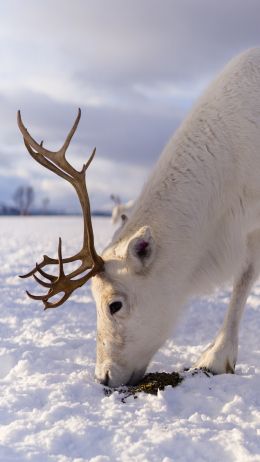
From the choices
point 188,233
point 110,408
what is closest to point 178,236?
point 188,233

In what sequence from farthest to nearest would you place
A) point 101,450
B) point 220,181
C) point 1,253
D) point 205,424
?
point 1,253
point 220,181
point 205,424
point 101,450

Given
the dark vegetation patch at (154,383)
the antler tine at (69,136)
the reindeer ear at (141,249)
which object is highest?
the antler tine at (69,136)

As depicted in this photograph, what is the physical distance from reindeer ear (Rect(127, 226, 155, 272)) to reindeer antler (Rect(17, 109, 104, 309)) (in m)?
0.27

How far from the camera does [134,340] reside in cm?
437

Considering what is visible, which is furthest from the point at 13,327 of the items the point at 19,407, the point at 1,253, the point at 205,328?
the point at 1,253

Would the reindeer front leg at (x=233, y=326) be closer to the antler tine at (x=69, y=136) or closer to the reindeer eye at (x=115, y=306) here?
the reindeer eye at (x=115, y=306)

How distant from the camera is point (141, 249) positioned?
4172 millimetres

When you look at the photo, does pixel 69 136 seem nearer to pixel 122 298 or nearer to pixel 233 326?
pixel 122 298

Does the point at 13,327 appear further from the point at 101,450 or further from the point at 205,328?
the point at 101,450

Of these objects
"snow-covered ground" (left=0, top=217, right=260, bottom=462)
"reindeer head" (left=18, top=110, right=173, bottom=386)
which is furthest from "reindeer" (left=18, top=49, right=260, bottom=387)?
"snow-covered ground" (left=0, top=217, right=260, bottom=462)

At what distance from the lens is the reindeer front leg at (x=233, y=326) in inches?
189

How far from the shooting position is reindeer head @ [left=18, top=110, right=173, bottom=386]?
13.9ft

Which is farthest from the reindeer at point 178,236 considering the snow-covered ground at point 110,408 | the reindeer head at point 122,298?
the snow-covered ground at point 110,408

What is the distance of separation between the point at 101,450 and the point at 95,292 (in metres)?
1.42
